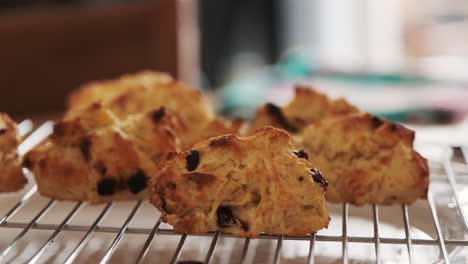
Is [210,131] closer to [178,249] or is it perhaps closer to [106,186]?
[106,186]

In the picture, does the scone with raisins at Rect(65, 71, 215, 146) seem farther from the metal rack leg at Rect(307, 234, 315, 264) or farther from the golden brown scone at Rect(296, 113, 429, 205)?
the metal rack leg at Rect(307, 234, 315, 264)

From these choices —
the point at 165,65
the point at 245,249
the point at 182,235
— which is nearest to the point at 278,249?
the point at 245,249

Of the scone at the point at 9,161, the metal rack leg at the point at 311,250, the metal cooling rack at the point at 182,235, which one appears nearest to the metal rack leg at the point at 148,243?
the metal cooling rack at the point at 182,235

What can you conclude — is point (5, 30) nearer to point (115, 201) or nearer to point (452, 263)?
point (115, 201)

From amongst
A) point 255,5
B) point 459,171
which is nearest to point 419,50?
point 255,5

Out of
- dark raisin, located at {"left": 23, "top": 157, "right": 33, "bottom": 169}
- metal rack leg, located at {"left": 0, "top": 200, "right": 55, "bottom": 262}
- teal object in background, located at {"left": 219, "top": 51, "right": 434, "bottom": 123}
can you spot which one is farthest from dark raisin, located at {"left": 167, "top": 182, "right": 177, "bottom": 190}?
teal object in background, located at {"left": 219, "top": 51, "right": 434, "bottom": 123}

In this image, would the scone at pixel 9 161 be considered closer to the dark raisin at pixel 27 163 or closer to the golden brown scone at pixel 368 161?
the dark raisin at pixel 27 163
